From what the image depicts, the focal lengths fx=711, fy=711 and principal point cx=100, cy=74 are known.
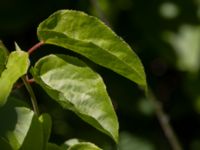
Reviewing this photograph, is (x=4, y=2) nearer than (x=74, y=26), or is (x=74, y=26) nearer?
(x=74, y=26)

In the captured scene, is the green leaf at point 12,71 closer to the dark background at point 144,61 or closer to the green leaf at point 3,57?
the green leaf at point 3,57

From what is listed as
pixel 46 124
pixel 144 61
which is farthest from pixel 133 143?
pixel 46 124

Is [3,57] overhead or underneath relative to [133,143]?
overhead

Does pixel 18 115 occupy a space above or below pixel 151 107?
above

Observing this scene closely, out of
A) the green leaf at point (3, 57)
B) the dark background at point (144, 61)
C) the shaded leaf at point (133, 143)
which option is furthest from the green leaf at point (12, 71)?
the shaded leaf at point (133, 143)

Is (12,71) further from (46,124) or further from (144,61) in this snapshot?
(144,61)

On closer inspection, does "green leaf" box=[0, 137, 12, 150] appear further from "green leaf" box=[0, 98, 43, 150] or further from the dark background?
the dark background

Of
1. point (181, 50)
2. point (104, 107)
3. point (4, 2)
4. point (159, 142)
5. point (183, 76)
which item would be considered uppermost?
point (104, 107)

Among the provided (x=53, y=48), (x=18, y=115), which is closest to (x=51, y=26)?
(x=18, y=115)

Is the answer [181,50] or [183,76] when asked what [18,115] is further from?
[183,76]
